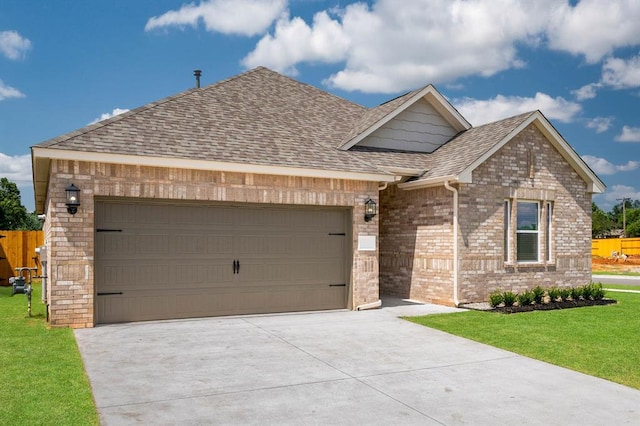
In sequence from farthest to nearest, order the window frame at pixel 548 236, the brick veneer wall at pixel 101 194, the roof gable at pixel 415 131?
the roof gable at pixel 415 131 < the window frame at pixel 548 236 < the brick veneer wall at pixel 101 194

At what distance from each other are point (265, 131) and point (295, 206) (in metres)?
2.22

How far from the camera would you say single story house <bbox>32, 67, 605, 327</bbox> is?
10430 mm

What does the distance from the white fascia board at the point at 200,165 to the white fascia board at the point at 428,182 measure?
134 cm

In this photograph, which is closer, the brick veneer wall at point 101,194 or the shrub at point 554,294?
the brick veneer wall at point 101,194

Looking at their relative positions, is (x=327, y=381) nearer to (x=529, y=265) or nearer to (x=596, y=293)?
(x=529, y=265)

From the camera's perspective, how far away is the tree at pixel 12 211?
45.1m

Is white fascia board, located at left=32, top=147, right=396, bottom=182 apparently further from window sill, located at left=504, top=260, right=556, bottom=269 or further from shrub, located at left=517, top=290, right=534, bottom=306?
shrub, located at left=517, top=290, right=534, bottom=306

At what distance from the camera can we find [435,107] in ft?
53.1

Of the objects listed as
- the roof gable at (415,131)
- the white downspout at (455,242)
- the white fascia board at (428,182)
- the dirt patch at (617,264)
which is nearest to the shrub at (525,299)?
the white downspout at (455,242)

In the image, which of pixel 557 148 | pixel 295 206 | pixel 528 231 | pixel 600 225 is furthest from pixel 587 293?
pixel 600 225

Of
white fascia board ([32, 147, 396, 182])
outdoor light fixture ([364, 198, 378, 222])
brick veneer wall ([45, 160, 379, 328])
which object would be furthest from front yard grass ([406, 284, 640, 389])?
brick veneer wall ([45, 160, 379, 328])

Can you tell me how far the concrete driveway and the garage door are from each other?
3.04ft

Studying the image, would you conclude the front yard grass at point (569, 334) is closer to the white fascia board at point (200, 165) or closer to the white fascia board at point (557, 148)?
the white fascia board at point (200, 165)

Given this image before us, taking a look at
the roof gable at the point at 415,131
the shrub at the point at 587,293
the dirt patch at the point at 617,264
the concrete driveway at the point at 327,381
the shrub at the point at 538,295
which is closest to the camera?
the concrete driveway at the point at 327,381
